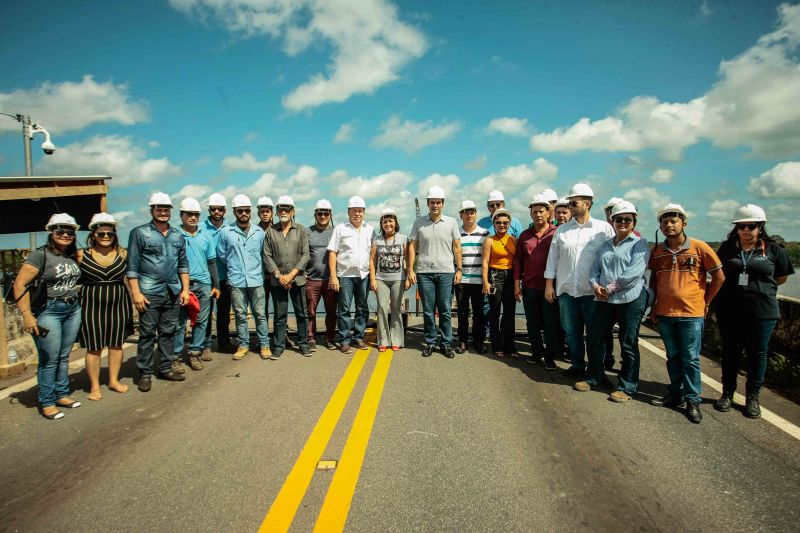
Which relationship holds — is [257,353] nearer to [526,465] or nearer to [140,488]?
[140,488]

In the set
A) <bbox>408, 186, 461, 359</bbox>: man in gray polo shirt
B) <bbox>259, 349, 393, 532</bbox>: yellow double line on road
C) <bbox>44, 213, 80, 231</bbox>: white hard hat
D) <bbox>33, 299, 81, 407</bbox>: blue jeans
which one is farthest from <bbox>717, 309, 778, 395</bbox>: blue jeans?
<bbox>44, 213, 80, 231</bbox>: white hard hat

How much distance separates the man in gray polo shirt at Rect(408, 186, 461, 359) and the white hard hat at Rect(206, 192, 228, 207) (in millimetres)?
3044

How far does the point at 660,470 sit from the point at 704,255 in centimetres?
230

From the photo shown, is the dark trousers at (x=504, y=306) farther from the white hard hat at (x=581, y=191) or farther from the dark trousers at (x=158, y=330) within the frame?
the dark trousers at (x=158, y=330)

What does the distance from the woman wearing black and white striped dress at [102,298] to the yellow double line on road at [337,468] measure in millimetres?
2610

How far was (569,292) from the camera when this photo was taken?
5.39m

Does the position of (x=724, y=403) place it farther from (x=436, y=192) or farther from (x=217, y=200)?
(x=217, y=200)

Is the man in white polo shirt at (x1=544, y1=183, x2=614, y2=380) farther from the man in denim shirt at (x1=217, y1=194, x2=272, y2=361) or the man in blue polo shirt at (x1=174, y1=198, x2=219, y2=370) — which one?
the man in blue polo shirt at (x1=174, y1=198, x2=219, y2=370)

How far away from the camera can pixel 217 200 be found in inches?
269

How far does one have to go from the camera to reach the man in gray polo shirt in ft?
21.1

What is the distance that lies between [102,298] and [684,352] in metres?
6.20

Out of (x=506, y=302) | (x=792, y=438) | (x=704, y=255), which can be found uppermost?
(x=704, y=255)

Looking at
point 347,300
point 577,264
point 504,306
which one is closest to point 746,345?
point 577,264

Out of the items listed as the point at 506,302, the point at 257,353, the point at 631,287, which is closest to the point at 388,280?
the point at 506,302
